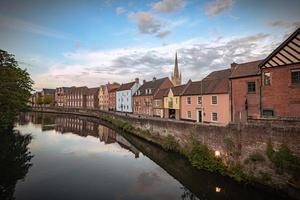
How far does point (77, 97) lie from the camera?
89875mm

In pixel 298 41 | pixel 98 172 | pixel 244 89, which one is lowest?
pixel 98 172

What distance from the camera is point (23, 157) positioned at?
68.1 feet

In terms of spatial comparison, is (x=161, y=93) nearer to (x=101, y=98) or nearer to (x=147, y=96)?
(x=147, y=96)

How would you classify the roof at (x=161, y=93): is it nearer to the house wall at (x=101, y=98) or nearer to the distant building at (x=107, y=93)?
the distant building at (x=107, y=93)

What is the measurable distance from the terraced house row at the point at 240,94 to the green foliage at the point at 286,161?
2.62 meters

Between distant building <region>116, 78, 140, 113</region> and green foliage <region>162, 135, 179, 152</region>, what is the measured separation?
32.6 m

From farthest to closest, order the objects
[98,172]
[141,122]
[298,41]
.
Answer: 1. [141,122]
2. [98,172]
3. [298,41]

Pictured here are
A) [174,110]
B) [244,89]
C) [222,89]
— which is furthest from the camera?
[174,110]

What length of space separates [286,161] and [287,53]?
852cm

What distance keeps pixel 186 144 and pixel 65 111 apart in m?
67.3

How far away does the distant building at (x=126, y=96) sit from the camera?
2141 inches

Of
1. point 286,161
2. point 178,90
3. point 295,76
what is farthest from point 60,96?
point 286,161

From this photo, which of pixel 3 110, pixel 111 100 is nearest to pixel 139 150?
pixel 3 110

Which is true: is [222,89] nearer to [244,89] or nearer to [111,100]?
[244,89]
